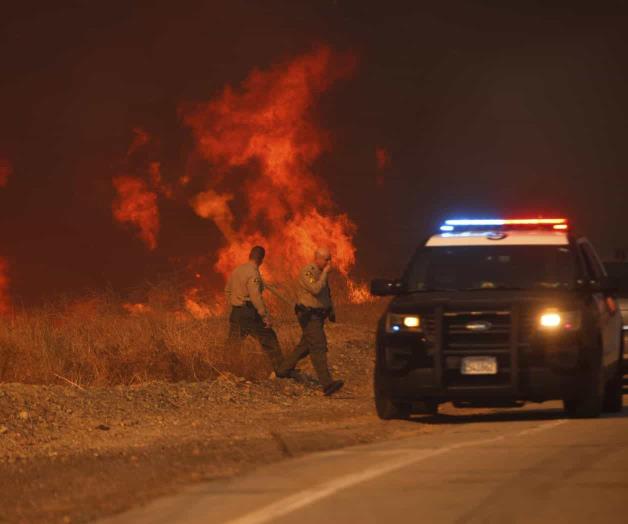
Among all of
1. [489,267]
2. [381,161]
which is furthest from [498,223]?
[381,161]

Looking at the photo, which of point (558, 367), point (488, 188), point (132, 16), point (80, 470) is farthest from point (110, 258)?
point (80, 470)

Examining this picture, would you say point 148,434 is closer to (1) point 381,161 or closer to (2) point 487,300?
(2) point 487,300

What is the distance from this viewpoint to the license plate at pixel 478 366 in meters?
16.9

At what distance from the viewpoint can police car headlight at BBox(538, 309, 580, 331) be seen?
17.0m

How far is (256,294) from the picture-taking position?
74.2ft

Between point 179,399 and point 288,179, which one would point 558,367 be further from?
point 288,179

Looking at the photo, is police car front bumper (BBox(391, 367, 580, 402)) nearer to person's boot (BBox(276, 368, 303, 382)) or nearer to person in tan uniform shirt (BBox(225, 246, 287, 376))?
person's boot (BBox(276, 368, 303, 382))

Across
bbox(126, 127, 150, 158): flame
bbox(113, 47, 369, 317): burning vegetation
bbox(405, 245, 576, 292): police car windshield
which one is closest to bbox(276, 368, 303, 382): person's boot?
bbox(405, 245, 576, 292): police car windshield

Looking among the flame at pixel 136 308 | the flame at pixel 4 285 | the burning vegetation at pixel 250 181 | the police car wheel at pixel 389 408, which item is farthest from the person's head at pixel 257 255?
the burning vegetation at pixel 250 181

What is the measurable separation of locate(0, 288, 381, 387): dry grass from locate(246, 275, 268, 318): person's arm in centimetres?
67

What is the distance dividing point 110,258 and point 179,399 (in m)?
18.7

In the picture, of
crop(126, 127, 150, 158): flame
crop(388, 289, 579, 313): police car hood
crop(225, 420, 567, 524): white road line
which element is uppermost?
crop(126, 127, 150, 158): flame

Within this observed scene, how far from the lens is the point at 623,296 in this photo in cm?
2273

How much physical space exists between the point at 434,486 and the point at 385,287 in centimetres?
607
